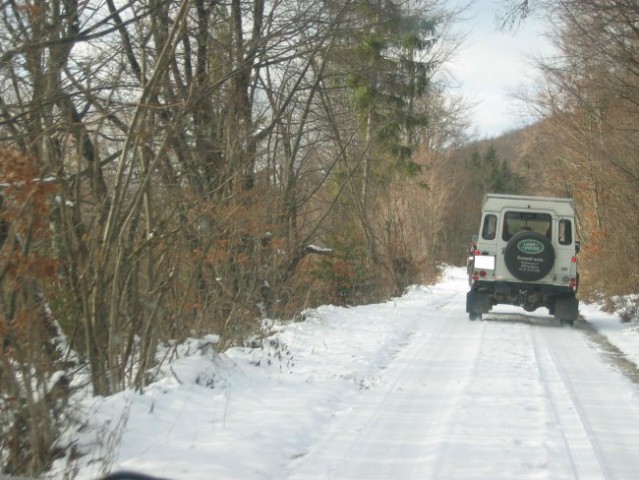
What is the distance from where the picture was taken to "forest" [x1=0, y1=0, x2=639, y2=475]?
17.6 feet

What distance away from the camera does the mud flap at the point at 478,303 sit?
16.1m

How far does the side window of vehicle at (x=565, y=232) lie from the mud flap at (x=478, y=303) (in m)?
2.00

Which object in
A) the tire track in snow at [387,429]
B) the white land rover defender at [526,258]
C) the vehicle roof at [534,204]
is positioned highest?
the vehicle roof at [534,204]

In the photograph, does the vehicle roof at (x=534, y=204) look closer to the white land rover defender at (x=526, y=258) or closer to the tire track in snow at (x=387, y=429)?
the white land rover defender at (x=526, y=258)

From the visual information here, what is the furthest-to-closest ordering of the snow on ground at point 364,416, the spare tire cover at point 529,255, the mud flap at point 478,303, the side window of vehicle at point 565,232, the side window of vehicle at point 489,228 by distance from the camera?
1. the side window of vehicle at point 489,228
2. the mud flap at point 478,303
3. the side window of vehicle at point 565,232
4. the spare tire cover at point 529,255
5. the snow on ground at point 364,416

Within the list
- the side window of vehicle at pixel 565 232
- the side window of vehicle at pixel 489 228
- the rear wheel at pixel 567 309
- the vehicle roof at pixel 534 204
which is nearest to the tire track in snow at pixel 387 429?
the rear wheel at pixel 567 309

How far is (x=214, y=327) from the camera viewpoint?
30.9 feet

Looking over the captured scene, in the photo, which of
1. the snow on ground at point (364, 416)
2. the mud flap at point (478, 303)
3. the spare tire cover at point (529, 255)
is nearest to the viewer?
the snow on ground at point (364, 416)

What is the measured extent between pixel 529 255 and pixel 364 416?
32.0 ft

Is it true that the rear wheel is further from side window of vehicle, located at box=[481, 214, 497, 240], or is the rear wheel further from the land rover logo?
side window of vehicle, located at box=[481, 214, 497, 240]

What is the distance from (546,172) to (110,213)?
3023 centimetres

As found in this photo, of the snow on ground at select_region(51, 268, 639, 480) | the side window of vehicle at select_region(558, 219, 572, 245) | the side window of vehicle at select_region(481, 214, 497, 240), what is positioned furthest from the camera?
the side window of vehicle at select_region(481, 214, 497, 240)

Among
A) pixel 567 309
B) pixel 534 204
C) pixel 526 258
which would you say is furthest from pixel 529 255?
pixel 567 309

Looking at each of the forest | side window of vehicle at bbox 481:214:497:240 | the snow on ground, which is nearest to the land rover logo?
side window of vehicle at bbox 481:214:497:240
